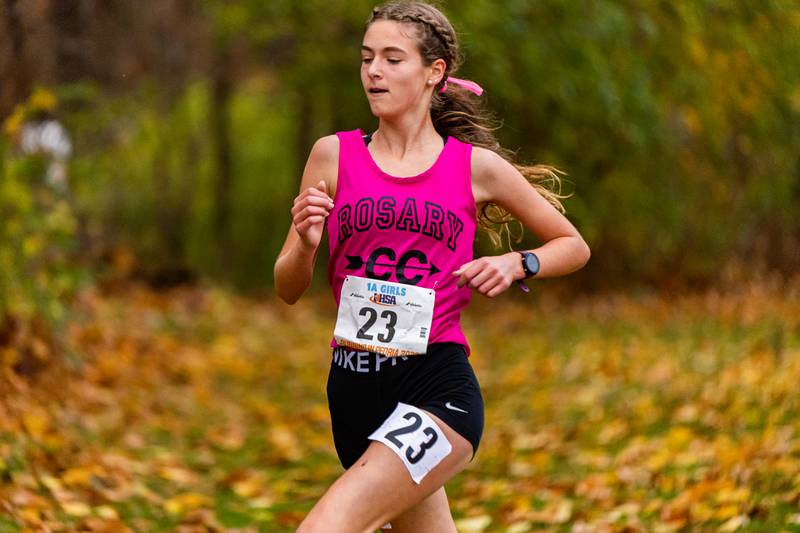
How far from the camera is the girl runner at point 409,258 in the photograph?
3.12m

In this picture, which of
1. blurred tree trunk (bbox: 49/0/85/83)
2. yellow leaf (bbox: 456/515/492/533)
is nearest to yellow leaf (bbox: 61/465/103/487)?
yellow leaf (bbox: 456/515/492/533)

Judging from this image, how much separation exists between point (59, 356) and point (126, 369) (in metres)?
1.01

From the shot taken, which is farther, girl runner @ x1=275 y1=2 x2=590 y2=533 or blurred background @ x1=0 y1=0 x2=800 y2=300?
blurred background @ x1=0 y1=0 x2=800 y2=300

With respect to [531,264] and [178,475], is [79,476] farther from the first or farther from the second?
[531,264]

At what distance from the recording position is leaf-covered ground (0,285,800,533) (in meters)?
5.37

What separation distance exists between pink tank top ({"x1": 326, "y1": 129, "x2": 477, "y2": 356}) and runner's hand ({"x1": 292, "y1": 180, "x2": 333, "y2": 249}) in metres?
0.10

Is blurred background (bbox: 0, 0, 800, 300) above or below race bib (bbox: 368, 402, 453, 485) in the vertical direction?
above

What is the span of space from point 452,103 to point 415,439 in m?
1.13

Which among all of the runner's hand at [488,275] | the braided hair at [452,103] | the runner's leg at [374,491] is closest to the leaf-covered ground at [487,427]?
the braided hair at [452,103]

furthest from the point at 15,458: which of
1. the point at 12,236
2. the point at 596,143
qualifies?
the point at 596,143

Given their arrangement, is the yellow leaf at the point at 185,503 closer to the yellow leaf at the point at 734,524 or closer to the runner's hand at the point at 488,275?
the yellow leaf at the point at 734,524

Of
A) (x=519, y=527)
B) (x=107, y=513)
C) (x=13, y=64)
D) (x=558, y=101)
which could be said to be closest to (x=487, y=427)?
(x=519, y=527)

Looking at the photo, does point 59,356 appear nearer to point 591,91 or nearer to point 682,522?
point 682,522

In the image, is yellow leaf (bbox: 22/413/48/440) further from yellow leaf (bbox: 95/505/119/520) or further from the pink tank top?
the pink tank top
